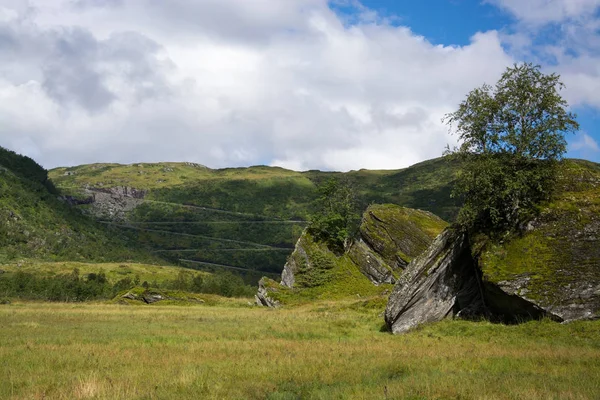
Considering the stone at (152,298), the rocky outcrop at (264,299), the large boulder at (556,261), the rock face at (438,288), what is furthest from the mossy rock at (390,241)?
the large boulder at (556,261)

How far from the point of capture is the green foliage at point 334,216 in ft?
241

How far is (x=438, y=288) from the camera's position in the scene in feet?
99.0

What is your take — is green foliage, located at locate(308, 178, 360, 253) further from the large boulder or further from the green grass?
the green grass

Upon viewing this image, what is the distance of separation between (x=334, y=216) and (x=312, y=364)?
188ft

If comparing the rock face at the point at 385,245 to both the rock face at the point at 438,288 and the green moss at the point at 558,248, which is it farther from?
the green moss at the point at 558,248

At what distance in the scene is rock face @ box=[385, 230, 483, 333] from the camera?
2916 centimetres

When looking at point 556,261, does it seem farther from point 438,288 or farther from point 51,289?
point 51,289

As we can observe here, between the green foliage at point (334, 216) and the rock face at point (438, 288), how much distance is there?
139ft

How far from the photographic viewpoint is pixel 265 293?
63.9 meters

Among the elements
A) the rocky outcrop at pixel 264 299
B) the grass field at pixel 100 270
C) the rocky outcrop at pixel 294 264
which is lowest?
the grass field at pixel 100 270

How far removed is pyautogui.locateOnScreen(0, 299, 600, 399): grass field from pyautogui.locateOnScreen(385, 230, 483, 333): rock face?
2.62 m

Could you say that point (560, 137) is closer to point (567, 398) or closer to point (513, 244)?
point (513, 244)

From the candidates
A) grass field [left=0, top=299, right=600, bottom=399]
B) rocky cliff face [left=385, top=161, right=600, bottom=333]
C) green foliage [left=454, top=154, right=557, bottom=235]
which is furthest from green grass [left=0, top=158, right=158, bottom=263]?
green foliage [left=454, top=154, right=557, bottom=235]

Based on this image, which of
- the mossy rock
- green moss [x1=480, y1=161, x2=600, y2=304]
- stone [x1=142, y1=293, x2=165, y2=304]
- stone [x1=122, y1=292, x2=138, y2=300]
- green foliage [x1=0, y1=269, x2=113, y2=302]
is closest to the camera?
green moss [x1=480, y1=161, x2=600, y2=304]
